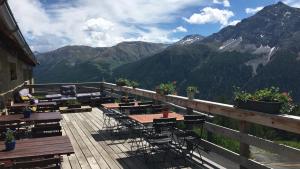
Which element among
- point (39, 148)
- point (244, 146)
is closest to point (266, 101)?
point (244, 146)

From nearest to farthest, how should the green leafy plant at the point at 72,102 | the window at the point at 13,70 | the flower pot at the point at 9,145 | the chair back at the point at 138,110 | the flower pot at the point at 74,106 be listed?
1. the flower pot at the point at 9,145
2. the chair back at the point at 138,110
3. the window at the point at 13,70
4. the flower pot at the point at 74,106
5. the green leafy plant at the point at 72,102

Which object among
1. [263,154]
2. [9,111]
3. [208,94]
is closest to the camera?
[9,111]

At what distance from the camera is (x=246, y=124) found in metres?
4.82

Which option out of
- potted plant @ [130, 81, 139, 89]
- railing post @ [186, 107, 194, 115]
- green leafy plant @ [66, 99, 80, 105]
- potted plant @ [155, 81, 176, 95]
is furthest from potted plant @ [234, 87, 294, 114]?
green leafy plant @ [66, 99, 80, 105]

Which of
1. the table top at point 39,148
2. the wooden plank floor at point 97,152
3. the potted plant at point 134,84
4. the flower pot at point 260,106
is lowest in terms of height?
the wooden plank floor at point 97,152

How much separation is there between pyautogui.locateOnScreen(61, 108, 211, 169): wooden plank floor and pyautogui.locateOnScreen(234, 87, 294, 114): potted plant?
1.43 m

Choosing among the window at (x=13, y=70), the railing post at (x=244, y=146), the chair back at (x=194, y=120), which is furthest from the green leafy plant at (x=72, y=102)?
the railing post at (x=244, y=146)

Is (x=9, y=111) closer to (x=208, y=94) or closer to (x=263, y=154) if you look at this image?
(x=263, y=154)

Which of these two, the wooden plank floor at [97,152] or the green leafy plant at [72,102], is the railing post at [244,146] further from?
the green leafy plant at [72,102]

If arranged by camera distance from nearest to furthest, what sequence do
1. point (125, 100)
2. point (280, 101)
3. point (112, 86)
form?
1. point (280, 101)
2. point (125, 100)
3. point (112, 86)

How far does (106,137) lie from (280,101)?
479 cm

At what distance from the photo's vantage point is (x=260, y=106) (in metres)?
4.51

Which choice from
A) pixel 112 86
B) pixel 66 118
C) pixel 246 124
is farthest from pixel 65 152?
pixel 112 86

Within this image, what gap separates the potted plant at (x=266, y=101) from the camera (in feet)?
14.0
